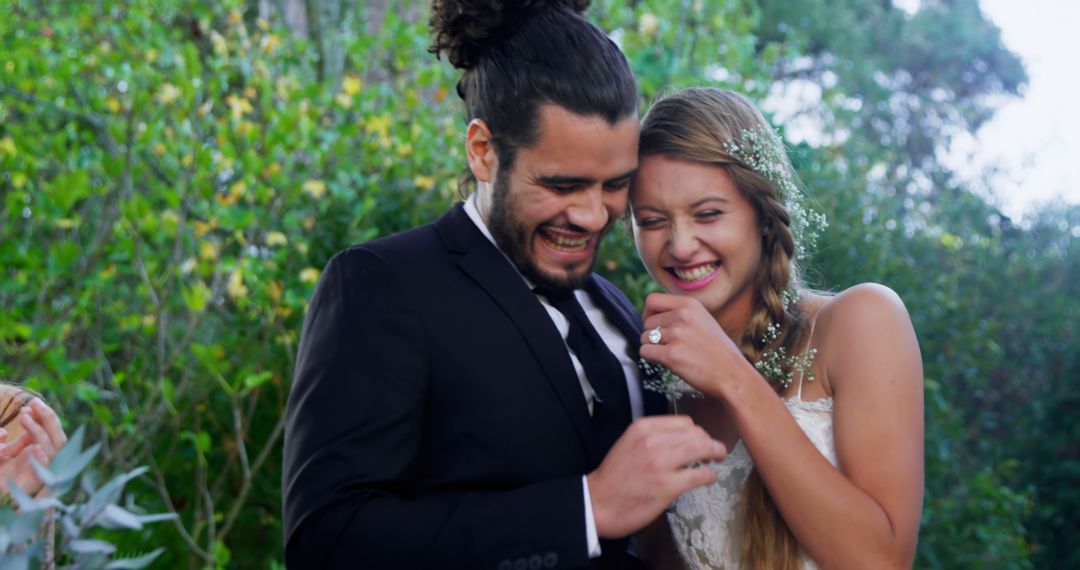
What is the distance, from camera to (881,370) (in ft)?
8.63

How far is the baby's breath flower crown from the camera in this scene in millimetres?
2842

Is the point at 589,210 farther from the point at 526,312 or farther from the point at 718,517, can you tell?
the point at 718,517

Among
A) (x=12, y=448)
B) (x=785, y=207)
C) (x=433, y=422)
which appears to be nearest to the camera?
(x=12, y=448)

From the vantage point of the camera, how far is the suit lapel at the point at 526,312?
97.2 inches

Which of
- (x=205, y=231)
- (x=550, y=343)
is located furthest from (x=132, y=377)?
(x=550, y=343)

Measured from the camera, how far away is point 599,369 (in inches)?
104

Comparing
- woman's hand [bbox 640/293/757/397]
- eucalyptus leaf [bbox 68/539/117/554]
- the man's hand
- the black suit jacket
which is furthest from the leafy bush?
woman's hand [bbox 640/293/757/397]

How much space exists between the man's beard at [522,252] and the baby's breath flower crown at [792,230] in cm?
36

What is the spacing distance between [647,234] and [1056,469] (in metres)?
6.27

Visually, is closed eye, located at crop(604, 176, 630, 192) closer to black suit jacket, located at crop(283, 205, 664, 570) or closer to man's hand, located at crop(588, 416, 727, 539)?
black suit jacket, located at crop(283, 205, 664, 570)

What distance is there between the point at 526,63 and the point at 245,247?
318 centimetres

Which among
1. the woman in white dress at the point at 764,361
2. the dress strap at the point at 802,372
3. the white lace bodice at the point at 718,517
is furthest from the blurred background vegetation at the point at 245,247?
the white lace bodice at the point at 718,517

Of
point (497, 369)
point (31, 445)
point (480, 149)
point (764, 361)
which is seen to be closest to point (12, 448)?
point (31, 445)

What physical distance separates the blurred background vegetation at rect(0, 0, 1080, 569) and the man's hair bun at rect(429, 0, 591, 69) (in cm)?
171
